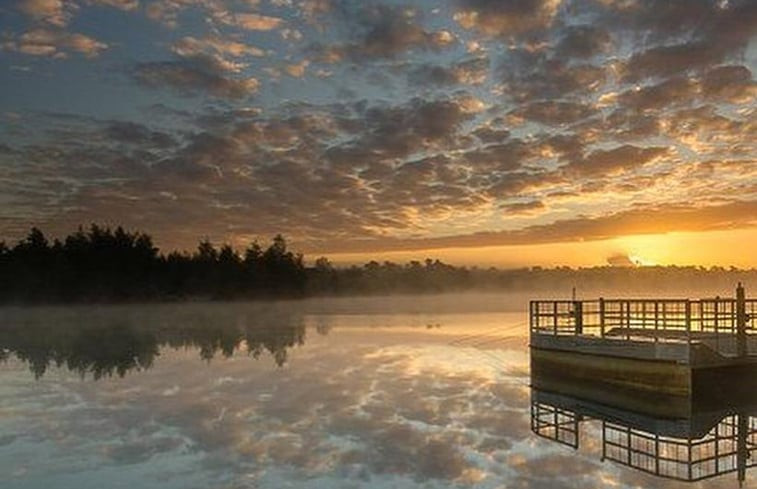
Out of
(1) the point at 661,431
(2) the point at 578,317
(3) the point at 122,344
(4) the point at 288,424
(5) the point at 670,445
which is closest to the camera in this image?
(5) the point at 670,445

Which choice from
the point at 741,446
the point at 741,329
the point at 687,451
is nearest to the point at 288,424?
the point at 687,451

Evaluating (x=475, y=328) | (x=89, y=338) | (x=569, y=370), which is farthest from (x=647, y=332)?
(x=89, y=338)

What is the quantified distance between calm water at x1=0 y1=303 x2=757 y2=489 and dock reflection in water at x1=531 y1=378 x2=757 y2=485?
0.35 m

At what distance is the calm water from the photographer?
59.7 feet

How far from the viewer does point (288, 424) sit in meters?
25.1

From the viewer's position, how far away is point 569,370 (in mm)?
32688

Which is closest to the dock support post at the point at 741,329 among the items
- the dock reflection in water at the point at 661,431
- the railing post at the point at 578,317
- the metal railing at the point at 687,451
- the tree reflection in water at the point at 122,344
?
the dock reflection in water at the point at 661,431

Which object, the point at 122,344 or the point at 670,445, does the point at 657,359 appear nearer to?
the point at 670,445

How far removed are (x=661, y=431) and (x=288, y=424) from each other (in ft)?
38.9

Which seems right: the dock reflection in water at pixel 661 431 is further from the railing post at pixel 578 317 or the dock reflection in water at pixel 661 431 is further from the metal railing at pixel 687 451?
the railing post at pixel 578 317

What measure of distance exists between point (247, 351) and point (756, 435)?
37868mm

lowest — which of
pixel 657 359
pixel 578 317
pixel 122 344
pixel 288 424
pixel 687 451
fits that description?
pixel 122 344

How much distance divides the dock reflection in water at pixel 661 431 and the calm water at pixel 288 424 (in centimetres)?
35

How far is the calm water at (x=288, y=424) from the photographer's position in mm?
18188
